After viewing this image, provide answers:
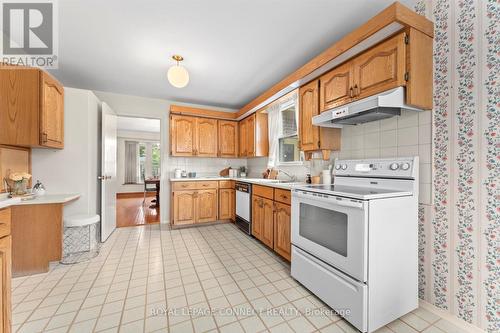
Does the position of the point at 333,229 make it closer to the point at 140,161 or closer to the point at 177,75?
the point at 177,75

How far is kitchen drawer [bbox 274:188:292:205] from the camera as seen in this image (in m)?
2.28

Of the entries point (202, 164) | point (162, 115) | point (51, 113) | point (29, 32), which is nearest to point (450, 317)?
point (202, 164)

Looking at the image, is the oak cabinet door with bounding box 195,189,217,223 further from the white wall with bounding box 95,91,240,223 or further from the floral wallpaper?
the floral wallpaper

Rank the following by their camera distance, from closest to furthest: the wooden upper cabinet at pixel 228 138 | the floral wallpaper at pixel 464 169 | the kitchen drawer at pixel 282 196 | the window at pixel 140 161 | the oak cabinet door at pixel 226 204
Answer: the floral wallpaper at pixel 464 169 → the kitchen drawer at pixel 282 196 → the oak cabinet door at pixel 226 204 → the wooden upper cabinet at pixel 228 138 → the window at pixel 140 161

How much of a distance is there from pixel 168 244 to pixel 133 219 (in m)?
1.91

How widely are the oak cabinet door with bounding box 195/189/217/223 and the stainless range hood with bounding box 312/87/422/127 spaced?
2.41m

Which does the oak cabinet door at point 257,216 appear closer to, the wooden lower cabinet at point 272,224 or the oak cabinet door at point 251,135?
the wooden lower cabinet at point 272,224

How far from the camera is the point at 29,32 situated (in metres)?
2.04

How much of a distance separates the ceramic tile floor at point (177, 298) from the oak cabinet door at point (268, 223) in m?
0.19

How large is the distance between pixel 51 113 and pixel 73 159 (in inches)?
23.8

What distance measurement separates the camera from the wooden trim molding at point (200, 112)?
382cm

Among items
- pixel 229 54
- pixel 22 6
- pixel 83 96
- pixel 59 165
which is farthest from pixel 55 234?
pixel 229 54

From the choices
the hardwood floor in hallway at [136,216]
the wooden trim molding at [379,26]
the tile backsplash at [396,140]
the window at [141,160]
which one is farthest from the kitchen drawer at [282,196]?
the window at [141,160]

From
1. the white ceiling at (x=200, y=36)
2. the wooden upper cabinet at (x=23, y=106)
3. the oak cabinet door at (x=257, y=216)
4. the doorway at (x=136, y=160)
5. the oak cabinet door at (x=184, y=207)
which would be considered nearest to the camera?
the white ceiling at (x=200, y=36)
